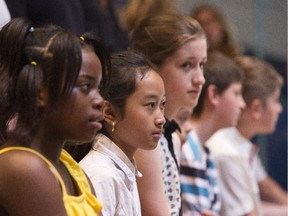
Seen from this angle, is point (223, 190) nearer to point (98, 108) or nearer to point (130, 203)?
point (130, 203)

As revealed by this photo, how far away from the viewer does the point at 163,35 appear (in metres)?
2.83

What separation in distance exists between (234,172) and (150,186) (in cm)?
135

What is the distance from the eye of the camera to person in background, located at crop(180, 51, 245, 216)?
337 cm

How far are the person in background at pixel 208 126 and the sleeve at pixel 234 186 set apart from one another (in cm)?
18

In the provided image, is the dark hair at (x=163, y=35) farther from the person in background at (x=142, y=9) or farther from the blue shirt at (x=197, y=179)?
the person in background at (x=142, y=9)

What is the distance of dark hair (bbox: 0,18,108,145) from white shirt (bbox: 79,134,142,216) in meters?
0.38

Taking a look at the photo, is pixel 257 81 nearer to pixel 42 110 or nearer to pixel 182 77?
pixel 182 77

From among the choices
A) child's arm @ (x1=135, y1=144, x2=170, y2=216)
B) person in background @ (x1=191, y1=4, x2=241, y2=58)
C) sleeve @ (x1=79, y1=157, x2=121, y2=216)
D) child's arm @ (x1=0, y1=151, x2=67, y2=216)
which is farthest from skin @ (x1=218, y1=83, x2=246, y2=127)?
child's arm @ (x1=0, y1=151, x2=67, y2=216)

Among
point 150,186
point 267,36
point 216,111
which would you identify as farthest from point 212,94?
point 267,36

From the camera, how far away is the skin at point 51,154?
180cm

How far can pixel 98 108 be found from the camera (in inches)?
75.7

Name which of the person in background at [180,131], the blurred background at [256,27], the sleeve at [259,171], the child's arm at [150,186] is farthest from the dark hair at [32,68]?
the sleeve at [259,171]

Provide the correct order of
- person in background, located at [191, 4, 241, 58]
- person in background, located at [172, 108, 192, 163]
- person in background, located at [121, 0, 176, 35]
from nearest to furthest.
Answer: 1. person in background, located at [172, 108, 192, 163]
2. person in background, located at [121, 0, 176, 35]
3. person in background, located at [191, 4, 241, 58]

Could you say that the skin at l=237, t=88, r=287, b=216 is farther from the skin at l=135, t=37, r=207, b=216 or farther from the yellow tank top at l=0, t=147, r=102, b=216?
the yellow tank top at l=0, t=147, r=102, b=216
